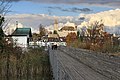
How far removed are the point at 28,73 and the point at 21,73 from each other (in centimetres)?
99

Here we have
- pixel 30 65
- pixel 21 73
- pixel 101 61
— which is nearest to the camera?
pixel 101 61

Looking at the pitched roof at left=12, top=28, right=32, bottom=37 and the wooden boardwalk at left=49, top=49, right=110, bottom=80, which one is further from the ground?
the pitched roof at left=12, top=28, right=32, bottom=37

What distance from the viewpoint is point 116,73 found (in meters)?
4.34

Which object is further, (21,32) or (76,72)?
(21,32)

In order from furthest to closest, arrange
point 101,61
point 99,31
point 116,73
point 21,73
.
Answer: point 99,31 → point 21,73 → point 101,61 → point 116,73

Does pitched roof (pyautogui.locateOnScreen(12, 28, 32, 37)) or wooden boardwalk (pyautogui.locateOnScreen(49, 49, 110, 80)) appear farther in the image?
pitched roof (pyautogui.locateOnScreen(12, 28, 32, 37))

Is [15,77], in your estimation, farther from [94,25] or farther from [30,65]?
[94,25]

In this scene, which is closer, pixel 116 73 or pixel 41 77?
pixel 116 73

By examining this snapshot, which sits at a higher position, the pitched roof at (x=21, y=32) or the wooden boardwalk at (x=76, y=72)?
the pitched roof at (x=21, y=32)

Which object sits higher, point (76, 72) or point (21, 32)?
point (21, 32)

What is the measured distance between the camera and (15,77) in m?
38.3

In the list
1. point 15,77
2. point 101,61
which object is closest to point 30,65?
point 15,77

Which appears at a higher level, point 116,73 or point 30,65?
point 116,73

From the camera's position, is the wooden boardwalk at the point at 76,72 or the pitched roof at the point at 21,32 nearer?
the wooden boardwalk at the point at 76,72
